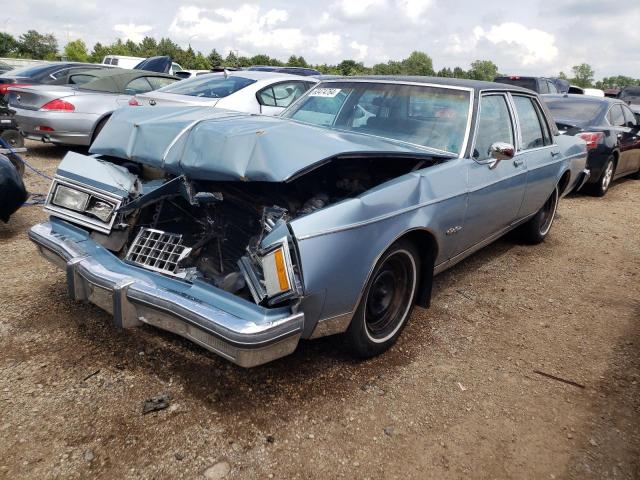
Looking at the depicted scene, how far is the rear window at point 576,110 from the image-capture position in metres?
8.01

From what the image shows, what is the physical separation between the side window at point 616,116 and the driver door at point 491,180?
5.04 m

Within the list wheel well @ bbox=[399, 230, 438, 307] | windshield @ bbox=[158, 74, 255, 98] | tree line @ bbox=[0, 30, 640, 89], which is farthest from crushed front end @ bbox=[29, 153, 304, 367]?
tree line @ bbox=[0, 30, 640, 89]

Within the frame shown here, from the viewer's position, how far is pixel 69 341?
298 centimetres

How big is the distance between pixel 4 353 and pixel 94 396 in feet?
2.46

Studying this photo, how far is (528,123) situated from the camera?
4.60 m

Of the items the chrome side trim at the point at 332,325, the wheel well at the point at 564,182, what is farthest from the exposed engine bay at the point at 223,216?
the wheel well at the point at 564,182

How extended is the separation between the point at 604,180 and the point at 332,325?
7509mm

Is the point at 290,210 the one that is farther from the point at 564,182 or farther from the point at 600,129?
the point at 600,129

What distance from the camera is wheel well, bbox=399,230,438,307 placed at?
10.4ft

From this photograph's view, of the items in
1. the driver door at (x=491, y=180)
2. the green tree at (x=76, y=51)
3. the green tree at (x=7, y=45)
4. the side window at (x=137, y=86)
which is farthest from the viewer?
the green tree at (x=7, y=45)

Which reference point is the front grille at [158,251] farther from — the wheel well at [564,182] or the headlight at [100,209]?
the wheel well at [564,182]

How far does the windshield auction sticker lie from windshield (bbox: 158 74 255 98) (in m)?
2.86

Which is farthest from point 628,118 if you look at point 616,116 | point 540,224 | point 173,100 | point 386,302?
point 386,302

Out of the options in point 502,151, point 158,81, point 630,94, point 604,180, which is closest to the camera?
point 502,151
